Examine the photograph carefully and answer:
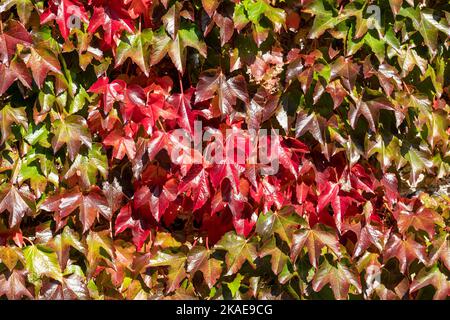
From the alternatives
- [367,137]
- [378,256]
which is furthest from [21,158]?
[378,256]

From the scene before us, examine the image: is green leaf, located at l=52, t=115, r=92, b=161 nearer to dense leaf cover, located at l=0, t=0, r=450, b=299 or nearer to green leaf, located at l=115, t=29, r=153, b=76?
dense leaf cover, located at l=0, t=0, r=450, b=299

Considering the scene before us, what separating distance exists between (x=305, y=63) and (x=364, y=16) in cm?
27

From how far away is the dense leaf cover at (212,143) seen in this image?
2023 millimetres

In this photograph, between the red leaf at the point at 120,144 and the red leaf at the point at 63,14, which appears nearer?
the red leaf at the point at 63,14

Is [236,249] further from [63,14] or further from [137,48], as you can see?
[63,14]

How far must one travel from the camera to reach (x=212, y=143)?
207 cm

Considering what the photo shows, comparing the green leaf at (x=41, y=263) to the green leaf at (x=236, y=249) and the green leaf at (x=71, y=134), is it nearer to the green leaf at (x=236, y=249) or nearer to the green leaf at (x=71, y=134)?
the green leaf at (x=71, y=134)

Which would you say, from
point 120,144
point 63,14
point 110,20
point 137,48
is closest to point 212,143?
point 120,144

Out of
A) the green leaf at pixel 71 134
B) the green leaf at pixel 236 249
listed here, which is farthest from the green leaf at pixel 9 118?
the green leaf at pixel 236 249

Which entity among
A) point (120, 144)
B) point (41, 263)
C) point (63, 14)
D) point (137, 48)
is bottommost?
point (41, 263)

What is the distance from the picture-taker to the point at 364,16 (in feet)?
6.63

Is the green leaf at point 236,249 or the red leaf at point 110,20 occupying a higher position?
the red leaf at point 110,20

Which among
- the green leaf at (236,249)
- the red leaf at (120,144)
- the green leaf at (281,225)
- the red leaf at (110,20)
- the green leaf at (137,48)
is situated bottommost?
the green leaf at (236,249)
